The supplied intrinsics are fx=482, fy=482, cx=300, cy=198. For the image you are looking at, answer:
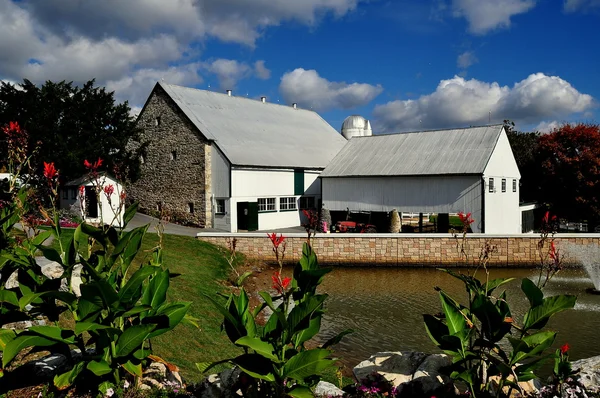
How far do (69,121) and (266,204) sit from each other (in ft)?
36.6

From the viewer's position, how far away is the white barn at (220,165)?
87.4 feet

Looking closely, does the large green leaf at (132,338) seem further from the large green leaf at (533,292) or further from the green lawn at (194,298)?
the large green leaf at (533,292)

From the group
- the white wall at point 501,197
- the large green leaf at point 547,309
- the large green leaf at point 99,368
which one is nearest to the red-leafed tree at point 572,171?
the white wall at point 501,197

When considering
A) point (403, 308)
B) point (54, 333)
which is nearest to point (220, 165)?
point (403, 308)

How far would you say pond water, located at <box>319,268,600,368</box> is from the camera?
10.6 metres

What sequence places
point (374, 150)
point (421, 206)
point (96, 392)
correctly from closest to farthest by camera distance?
point (96, 392) → point (421, 206) → point (374, 150)

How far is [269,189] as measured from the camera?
2792 cm

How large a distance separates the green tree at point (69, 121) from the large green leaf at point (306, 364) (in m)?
21.0

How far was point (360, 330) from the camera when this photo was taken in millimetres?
11781

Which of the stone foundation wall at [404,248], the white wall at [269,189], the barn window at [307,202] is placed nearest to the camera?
the stone foundation wall at [404,248]

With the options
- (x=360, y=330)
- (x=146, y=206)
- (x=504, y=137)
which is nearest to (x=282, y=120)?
(x=146, y=206)

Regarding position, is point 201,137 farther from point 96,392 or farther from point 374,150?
point 96,392

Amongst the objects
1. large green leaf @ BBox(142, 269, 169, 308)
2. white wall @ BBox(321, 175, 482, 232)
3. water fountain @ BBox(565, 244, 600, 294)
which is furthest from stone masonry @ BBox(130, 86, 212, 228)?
large green leaf @ BBox(142, 269, 169, 308)

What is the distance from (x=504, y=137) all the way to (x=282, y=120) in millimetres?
15217
